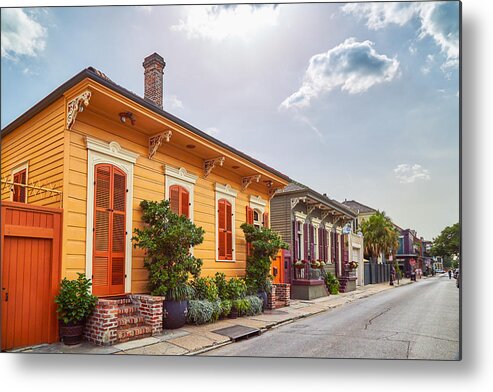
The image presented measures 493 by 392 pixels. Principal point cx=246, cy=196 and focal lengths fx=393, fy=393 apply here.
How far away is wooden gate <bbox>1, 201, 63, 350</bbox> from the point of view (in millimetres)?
4402

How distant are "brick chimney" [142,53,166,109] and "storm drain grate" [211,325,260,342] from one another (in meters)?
3.90

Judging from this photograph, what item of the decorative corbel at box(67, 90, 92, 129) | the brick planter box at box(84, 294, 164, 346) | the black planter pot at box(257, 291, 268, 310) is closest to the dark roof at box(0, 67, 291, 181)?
the decorative corbel at box(67, 90, 92, 129)

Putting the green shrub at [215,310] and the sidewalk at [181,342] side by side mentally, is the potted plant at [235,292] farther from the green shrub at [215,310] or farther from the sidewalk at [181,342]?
the green shrub at [215,310]

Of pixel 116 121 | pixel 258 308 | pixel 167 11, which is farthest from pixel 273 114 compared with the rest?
pixel 258 308

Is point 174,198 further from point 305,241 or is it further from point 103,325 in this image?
point 305,241

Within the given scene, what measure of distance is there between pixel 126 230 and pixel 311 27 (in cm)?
379

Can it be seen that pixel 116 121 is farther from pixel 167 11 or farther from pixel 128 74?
pixel 167 11

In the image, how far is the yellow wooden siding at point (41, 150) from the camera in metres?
5.21

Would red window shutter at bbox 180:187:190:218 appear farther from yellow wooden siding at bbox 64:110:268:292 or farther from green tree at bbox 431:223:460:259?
green tree at bbox 431:223:460:259

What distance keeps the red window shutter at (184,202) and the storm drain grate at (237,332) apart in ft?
6.84

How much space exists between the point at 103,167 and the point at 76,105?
3.09 feet

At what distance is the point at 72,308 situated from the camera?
4.63 metres

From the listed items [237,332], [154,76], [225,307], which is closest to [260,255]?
[225,307]

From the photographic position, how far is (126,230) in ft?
19.1
